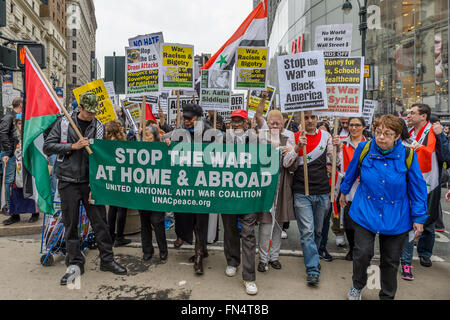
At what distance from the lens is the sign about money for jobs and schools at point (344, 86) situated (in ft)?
13.8

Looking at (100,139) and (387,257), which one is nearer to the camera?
(387,257)

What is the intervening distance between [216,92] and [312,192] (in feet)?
9.82

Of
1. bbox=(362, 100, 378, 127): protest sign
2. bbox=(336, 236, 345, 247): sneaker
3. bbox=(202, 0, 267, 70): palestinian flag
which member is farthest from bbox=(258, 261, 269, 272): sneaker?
bbox=(362, 100, 378, 127): protest sign

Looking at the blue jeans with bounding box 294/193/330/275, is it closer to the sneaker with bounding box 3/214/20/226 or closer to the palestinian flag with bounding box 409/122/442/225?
the palestinian flag with bounding box 409/122/442/225

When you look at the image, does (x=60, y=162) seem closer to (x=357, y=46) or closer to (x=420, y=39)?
(x=420, y=39)

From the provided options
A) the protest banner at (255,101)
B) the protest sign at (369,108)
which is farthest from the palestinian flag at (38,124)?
the protest sign at (369,108)

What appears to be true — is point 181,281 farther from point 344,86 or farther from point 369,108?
point 369,108

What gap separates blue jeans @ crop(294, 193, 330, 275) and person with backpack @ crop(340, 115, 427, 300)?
1.96 feet

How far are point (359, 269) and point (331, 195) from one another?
997 millimetres

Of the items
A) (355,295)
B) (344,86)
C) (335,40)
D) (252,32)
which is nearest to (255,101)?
(252,32)

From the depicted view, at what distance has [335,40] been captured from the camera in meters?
4.47

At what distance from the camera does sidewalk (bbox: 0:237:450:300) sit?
11.5 ft

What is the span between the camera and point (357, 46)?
20719 mm
